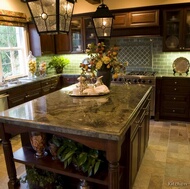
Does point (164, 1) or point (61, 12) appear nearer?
point (61, 12)

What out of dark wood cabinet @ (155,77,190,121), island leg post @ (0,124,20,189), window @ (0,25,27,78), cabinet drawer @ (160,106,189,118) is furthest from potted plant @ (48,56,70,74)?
island leg post @ (0,124,20,189)

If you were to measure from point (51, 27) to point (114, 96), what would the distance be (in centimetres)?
115

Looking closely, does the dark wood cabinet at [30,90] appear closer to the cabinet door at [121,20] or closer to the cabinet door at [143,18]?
the cabinet door at [121,20]

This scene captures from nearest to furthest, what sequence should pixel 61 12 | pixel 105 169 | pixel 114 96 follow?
1. pixel 61 12
2. pixel 105 169
3. pixel 114 96

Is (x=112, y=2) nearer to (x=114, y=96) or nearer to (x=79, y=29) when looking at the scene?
(x=79, y=29)

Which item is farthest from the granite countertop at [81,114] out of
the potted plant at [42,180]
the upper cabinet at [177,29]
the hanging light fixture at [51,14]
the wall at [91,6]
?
the wall at [91,6]

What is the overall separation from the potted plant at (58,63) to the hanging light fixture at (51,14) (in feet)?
11.9

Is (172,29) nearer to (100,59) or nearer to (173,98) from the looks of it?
(173,98)

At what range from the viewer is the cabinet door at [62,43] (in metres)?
5.20

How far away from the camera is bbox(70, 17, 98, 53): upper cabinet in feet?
16.3

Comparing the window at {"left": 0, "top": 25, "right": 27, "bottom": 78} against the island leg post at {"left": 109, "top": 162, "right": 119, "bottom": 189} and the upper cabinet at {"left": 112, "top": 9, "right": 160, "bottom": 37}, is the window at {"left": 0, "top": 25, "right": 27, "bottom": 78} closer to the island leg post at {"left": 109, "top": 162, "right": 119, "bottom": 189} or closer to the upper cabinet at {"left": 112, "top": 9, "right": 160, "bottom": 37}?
the upper cabinet at {"left": 112, "top": 9, "right": 160, "bottom": 37}

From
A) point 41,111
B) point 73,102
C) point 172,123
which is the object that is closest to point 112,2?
point 172,123

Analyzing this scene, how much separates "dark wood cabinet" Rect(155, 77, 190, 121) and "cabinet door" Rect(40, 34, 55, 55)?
8.92ft

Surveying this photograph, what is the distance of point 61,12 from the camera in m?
1.59
